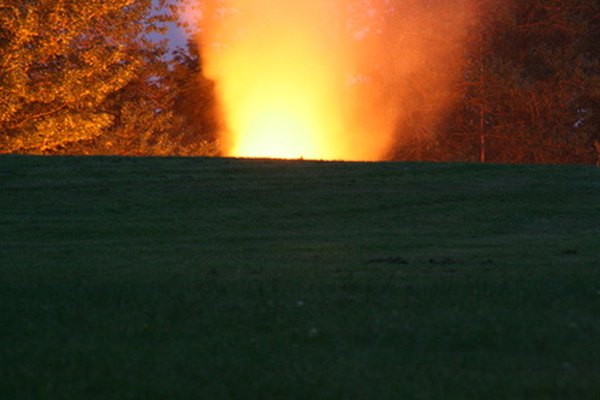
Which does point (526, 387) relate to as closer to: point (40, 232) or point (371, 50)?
point (40, 232)

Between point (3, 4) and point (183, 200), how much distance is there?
14.6 m

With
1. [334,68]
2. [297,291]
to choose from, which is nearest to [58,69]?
[334,68]

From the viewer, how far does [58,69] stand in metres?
30.3

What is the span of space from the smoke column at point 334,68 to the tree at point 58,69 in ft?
16.2

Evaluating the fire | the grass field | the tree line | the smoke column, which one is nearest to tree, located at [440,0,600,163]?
the tree line

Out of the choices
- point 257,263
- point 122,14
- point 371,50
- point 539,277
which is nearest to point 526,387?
point 539,277

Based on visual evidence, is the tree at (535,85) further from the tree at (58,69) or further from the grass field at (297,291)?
the grass field at (297,291)

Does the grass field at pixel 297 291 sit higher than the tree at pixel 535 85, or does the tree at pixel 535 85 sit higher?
the tree at pixel 535 85

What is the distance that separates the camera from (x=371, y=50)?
37719 millimetres

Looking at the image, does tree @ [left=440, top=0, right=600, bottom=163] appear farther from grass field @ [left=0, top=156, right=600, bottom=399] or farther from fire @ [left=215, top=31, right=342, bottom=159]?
grass field @ [left=0, top=156, right=600, bottom=399]

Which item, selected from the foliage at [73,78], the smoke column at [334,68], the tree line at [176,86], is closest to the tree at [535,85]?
the tree line at [176,86]

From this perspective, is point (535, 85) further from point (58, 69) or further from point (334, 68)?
point (58, 69)

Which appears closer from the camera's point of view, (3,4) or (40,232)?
(40,232)

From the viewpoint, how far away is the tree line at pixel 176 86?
28531 millimetres
